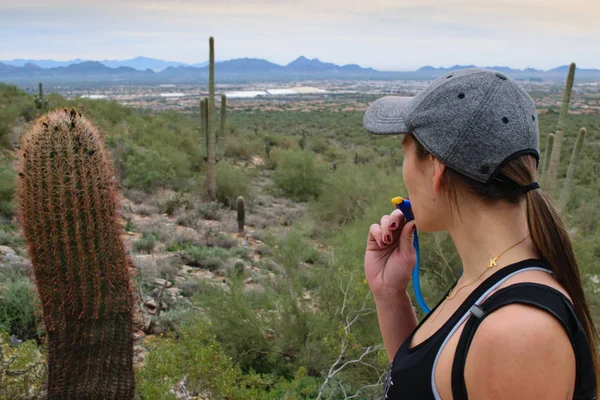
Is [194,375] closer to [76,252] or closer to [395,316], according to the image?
[76,252]

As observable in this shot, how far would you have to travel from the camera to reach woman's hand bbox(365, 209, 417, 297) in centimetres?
198

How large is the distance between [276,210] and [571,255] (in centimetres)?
1411

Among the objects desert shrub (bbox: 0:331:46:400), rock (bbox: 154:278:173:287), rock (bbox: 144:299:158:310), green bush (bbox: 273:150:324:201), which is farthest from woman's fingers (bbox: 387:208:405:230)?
green bush (bbox: 273:150:324:201)

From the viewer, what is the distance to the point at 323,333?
231 inches

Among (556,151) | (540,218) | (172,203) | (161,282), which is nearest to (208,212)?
(172,203)

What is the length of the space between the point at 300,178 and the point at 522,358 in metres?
16.7

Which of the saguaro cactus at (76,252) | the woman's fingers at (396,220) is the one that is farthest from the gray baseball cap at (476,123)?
the saguaro cactus at (76,252)

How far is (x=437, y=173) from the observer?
1485 millimetres

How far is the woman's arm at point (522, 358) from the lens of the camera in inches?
45.5

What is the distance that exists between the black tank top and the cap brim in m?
0.50

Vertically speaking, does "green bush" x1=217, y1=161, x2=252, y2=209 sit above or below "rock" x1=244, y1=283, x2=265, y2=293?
above

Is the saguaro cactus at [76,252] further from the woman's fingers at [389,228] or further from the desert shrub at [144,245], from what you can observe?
the desert shrub at [144,245]

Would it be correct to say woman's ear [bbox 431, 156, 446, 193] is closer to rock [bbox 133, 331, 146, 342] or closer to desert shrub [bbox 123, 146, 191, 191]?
rock [bbox 133, 331, 146, 342]

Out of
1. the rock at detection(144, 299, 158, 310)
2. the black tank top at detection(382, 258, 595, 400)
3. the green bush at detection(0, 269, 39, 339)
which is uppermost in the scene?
the black tank top at detection(382, 258, 595, 400)
